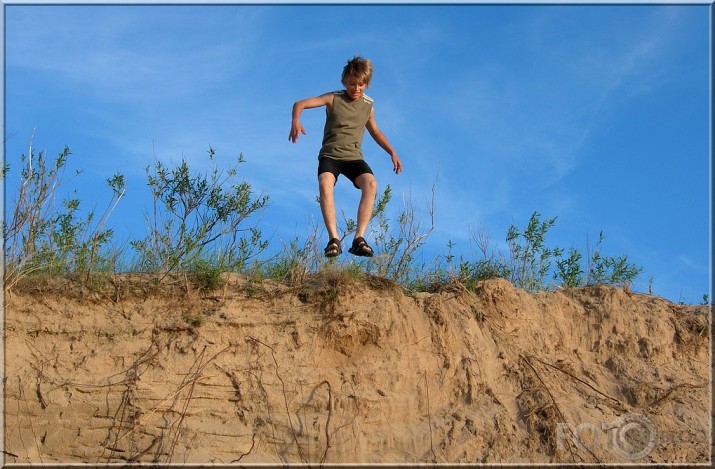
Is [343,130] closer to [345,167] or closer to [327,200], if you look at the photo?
[345,167]

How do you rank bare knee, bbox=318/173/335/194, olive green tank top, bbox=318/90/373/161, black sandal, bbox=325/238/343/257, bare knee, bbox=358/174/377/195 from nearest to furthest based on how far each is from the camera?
1. black sandal, bbox=325/238/343/257
2. bare knee, bbox=318/173/335/194
3. bare knee, bbox=358/174/377/195
4. olive green tank top, bbox=318/90/373/161

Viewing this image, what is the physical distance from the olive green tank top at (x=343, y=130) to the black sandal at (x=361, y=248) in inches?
35.0

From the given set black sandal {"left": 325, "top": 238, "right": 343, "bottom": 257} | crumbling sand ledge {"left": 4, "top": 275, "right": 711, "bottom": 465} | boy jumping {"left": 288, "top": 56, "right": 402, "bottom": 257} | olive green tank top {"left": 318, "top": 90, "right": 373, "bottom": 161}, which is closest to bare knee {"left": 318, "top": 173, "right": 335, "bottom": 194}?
boy jumping {"left": 288, "top": 56, "right": 402, "bottom": 257}

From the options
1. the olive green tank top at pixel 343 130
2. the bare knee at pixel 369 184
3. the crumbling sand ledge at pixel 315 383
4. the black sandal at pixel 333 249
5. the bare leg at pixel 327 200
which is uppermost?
the olive green tank top at pixel 343 130

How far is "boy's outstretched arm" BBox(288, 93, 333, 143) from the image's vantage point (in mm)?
7102

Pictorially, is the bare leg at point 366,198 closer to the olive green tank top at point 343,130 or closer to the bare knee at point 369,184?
the bare knee at point 369,184

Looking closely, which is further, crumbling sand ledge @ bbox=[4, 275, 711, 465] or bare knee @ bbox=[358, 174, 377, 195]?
bare knee @ bbox=[358, 174, 377, 195]

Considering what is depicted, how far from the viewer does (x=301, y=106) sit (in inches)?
285

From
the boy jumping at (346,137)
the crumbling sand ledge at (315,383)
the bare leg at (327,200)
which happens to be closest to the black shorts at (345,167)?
the boy jumping at (346,137)

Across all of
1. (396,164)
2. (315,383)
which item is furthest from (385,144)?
(315,383)

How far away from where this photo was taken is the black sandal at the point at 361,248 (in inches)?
275

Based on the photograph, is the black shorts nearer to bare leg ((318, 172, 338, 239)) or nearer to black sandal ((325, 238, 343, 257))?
bare leg ((318, 172, 338, 239))

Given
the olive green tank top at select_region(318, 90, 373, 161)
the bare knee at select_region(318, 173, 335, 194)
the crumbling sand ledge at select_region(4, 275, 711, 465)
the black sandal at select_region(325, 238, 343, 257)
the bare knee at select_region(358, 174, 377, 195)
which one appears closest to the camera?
the crumbling sand ledge at select_region(4, 275, 711, 465)

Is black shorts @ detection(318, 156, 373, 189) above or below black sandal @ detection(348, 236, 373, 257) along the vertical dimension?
above
